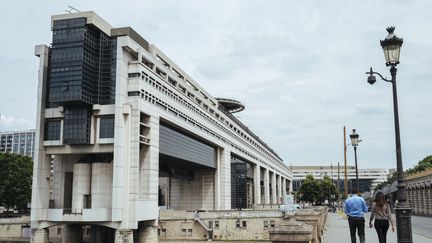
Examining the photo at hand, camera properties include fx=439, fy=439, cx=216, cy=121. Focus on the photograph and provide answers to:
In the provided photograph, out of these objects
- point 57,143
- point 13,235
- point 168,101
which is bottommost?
point 13,235

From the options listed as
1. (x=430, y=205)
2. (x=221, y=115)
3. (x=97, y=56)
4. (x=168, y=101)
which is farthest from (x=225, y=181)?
(x=97, y=56)

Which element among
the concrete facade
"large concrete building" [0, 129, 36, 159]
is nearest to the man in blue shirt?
the concrete facade

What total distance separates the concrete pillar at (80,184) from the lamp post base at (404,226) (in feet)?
132

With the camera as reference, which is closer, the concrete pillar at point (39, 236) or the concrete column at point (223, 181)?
the concrete pillar at point (39, 236)

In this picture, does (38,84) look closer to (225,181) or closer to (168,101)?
(168,101)

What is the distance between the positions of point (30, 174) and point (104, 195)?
40.7 m

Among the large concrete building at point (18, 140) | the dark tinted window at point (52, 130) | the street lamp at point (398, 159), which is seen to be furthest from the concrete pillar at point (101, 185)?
the large concrete building at point (18, 140)

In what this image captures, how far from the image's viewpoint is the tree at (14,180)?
256ft

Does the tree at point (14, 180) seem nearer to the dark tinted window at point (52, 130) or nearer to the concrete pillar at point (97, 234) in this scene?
the concrete pillar at point (97, 234)

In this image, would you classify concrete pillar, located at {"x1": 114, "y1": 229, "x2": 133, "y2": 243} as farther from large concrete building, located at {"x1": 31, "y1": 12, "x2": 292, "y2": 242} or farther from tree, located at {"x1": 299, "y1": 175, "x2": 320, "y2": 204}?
tree, located at {"x1": 299, "y1": 175, "x2": 320, "y2": 204}

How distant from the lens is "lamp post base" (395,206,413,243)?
457 inches

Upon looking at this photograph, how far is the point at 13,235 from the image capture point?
59531 millimetres

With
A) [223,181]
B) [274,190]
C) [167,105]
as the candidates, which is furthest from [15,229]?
[274,190]

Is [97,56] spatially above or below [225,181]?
above
